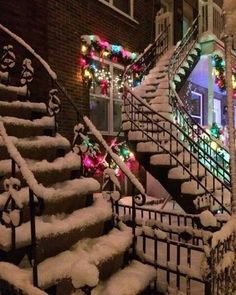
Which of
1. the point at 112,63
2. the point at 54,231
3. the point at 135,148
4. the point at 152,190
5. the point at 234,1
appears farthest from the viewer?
the point at 152,190

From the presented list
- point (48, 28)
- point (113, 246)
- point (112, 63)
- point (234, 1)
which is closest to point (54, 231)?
point (113, 246)

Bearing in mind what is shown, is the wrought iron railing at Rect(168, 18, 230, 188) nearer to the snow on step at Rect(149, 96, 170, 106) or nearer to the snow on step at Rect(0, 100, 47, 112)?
the snow on step at Rect(149, 96, 170, 106)

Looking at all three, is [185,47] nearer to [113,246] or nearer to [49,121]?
[49,121]

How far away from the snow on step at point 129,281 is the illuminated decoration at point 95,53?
6061 mm

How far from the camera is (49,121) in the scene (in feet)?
16.8

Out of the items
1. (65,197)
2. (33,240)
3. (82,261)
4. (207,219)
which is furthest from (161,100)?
(82,261)

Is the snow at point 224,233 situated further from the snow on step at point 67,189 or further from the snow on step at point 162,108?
the snow on step at point 162,108

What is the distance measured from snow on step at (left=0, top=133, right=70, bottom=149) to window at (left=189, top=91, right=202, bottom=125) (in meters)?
9.79

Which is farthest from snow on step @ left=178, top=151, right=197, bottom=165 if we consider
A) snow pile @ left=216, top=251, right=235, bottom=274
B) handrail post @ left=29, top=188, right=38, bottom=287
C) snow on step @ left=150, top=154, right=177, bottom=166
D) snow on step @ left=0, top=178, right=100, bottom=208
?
handrail post @ left=29, top=188, right=38, bottom=287

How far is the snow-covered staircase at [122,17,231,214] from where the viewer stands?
670cm

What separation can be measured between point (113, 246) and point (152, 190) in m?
7.62

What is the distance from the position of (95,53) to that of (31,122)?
5.33 meters

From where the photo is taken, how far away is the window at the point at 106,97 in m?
9.88

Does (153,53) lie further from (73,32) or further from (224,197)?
(224,197)
